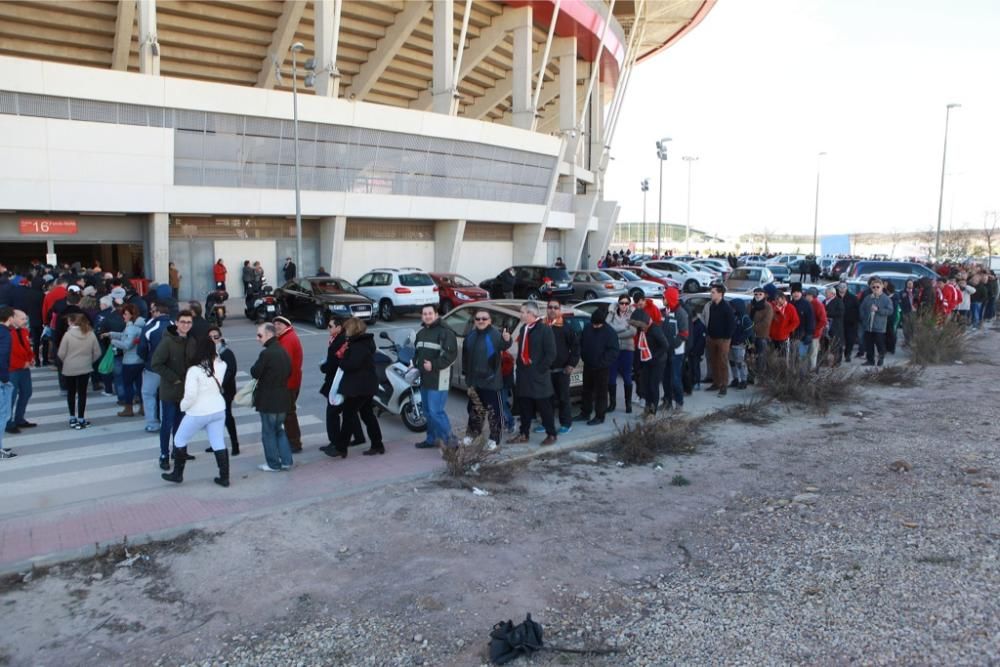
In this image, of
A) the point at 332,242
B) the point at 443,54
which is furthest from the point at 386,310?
the point at 443,54

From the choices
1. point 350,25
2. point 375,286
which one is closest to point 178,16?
point 350,25

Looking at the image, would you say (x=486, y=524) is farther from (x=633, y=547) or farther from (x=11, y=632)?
(x=11, y=632)

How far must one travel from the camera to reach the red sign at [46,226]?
24.0m

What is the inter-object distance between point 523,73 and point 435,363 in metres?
33.3

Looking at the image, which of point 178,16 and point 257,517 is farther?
point 178,16

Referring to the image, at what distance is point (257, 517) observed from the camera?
6.21 metres

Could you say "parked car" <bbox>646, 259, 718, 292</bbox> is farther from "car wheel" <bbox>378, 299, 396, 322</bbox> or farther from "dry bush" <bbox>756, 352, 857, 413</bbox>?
"dry bush" <bbox>756, 352, 857, 413</bbox>

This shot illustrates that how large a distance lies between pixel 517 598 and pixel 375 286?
61.3 feet

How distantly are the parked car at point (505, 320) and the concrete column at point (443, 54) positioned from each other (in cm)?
2434

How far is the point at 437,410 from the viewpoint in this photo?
26.0ft

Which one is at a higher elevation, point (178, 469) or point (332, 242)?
point (332, 242)

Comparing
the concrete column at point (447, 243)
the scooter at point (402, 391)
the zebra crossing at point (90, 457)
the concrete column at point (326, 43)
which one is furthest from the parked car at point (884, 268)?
the zebra crossing at point (90, 457)

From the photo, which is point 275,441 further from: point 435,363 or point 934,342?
point 934,342

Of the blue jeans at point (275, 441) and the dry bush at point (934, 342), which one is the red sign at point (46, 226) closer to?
the blue jeans at point (275, 441)
